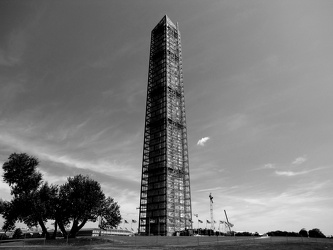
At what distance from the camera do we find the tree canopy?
61.3 m

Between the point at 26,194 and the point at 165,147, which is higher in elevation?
the point at 165,147

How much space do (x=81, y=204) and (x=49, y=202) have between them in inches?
321

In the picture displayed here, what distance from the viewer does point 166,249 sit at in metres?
38.2

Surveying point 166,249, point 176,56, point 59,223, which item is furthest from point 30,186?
point 176,56

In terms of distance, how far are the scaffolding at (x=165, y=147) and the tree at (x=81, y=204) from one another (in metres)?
48.7

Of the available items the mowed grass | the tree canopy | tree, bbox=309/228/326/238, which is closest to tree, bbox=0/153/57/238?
the tree canopy

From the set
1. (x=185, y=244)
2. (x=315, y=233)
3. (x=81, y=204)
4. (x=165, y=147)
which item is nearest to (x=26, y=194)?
(x=81, y=204)

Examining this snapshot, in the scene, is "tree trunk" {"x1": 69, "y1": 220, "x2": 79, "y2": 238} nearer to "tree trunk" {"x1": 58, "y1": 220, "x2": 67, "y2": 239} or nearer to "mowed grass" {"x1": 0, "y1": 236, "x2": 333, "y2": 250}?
"tree trunk" {"x1": 58, "y1": 220, "x2": 67, "y2": 239}

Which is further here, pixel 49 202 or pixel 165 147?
pixel 165 147

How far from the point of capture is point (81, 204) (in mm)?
61031

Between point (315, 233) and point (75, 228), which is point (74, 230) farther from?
point (315, 233)

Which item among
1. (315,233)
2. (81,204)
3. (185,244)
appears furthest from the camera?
(315,233)

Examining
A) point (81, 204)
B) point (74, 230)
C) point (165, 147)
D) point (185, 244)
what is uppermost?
point (165, 147)

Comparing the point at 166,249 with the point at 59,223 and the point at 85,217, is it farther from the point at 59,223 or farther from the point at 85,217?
the point at 59,223
